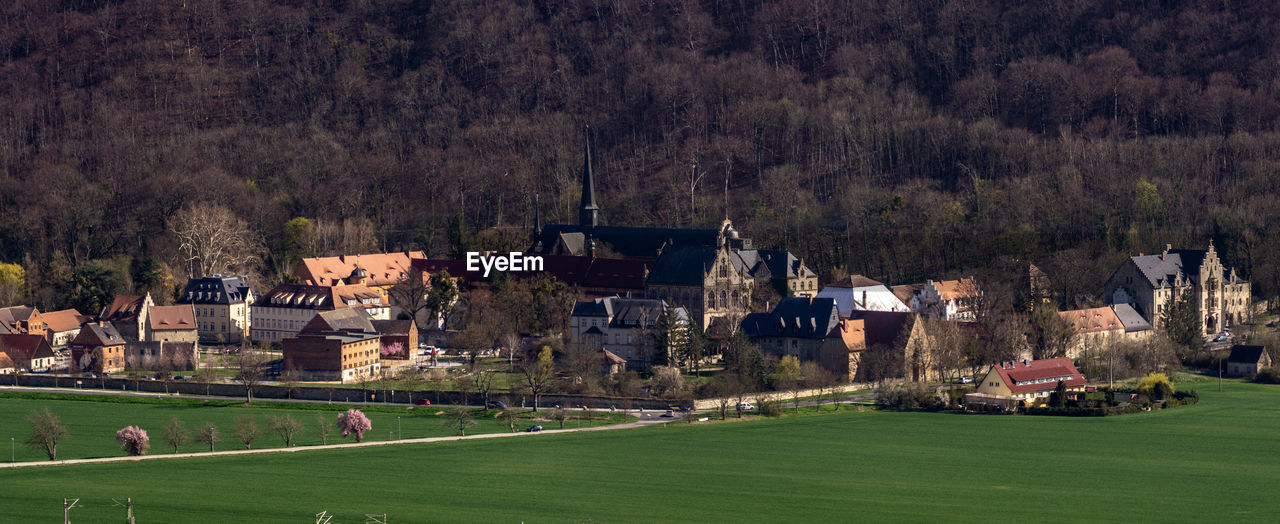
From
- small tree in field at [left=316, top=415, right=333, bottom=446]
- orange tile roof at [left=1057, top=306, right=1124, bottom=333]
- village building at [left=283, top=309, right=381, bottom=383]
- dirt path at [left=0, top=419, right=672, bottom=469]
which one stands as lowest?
dirt path at [left=0, top=419, right=672, bottom=469]

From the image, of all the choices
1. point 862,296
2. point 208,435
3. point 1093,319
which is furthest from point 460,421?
point 1093,319

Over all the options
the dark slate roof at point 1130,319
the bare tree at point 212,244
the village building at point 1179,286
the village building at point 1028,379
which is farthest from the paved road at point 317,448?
the bare tree at point 212,244

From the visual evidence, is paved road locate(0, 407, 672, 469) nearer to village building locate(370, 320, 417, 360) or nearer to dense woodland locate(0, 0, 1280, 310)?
village building locate(370, 320, 417, 360)

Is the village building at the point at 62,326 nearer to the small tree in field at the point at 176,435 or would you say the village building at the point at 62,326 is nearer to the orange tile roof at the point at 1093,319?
the small tree in field at the point at 176,435

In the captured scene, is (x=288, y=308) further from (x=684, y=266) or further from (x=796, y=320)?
(x=796, y=320)

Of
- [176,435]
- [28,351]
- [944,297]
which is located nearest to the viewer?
[176,435]

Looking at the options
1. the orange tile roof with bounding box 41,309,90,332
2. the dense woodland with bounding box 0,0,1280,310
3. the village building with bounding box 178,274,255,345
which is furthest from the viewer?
the dense woodland with bounding box 0,0,1280,310

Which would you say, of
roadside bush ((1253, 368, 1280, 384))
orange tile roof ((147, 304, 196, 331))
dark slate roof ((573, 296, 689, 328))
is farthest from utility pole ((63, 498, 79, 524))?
roadside bush ((1253, 368, 1280, 384))

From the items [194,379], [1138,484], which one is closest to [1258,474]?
[1138,484]
